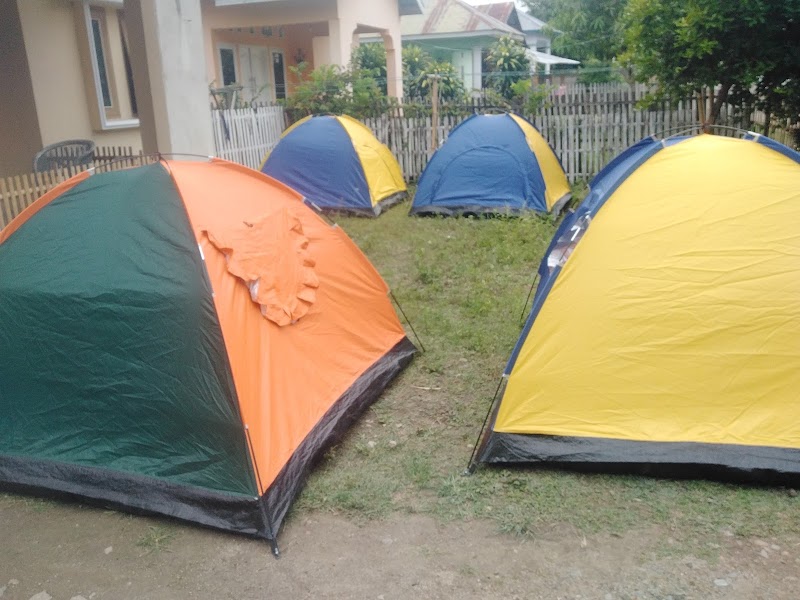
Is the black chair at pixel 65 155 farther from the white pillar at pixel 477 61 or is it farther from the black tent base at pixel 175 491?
the white pillar at pixel 477 61

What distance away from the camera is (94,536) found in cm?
326

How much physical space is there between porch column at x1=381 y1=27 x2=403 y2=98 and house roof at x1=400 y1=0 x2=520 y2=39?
670 centimetres

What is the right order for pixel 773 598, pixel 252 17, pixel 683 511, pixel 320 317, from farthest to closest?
pixel 252 17, pixel 320 317, pixel 683 511, pixel 773 598

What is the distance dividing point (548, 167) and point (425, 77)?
32.9 feet

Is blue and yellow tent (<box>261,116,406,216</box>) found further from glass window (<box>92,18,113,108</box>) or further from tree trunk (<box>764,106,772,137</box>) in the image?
tree trunk (<box>764,106,772,137</box>)

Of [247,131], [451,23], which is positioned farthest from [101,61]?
[451,23]

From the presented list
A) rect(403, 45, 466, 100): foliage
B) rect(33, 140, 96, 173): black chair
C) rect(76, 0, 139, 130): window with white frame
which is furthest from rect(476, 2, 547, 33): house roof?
rect(33, 140, 96, 173): black chair

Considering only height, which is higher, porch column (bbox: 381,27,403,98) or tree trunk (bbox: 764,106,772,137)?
porch column (bbox: 381,27,403,98)

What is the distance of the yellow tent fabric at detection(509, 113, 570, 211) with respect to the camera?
8.77 meters

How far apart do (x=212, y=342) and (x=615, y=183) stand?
2.22 m

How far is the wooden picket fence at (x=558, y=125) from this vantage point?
33.4 ft

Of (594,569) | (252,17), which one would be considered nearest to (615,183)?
(594,569)

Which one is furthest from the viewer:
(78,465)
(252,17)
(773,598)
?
(252,17)

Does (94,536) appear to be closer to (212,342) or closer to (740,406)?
(212,342)
